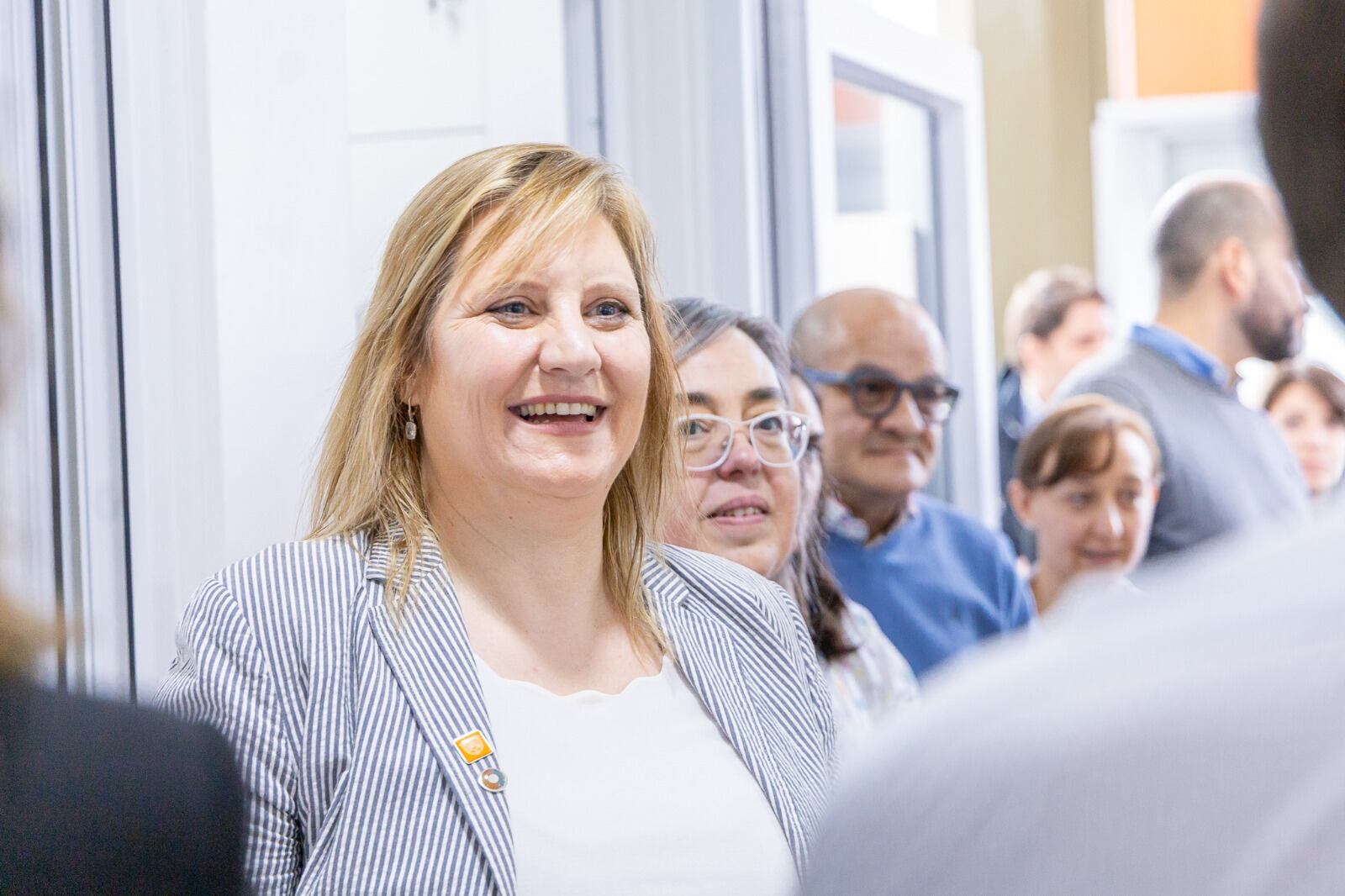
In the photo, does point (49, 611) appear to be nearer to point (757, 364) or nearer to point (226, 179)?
point (226, 179)

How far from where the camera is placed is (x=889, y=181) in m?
3.57

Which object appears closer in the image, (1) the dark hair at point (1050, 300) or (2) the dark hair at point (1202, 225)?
(2) the dark hair at point (1202, 225)

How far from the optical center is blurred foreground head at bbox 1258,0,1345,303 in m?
0.33

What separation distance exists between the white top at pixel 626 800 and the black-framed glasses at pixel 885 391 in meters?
1.06

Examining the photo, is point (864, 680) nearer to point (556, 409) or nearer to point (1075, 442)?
point (556, 409)

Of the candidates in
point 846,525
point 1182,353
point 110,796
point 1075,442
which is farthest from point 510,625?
point 1182,353

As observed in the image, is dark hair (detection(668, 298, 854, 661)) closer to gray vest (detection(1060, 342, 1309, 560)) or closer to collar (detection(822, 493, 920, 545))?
collar (detection(822, 493, 920, 545))

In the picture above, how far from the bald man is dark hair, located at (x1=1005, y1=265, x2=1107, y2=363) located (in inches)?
86.3

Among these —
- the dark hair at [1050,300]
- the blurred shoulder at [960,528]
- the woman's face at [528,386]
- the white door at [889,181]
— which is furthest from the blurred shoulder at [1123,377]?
A: the woman's face at [528,386]

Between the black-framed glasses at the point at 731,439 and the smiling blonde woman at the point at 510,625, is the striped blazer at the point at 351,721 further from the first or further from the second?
the black-framed glasses at the point at 731,439

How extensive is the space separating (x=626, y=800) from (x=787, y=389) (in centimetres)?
84

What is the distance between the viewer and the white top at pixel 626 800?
1.26 meters

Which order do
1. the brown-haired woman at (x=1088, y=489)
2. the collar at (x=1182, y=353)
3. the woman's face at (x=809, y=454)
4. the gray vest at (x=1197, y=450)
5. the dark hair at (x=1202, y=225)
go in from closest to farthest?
1. the woman's face at (x=809, y=454)
2. the brown-haired woman at (x=1088, y=489)
3. the gray vest at (x=1197, y=450)
4. the collar at (x=1182, y=353)
5. the dark hair at (x=1202, y=225)

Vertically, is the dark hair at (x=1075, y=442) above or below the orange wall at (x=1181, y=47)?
below
